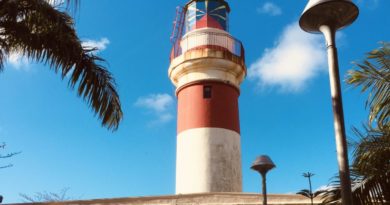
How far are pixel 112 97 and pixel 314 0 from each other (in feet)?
12.9

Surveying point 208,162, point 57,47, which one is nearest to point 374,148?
point 57,47

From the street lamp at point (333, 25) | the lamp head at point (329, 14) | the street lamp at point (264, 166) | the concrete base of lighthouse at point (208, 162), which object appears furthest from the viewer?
the concrete base of lighthouse at point (208, 162)

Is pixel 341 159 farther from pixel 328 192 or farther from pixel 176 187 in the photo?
pixel 176 187

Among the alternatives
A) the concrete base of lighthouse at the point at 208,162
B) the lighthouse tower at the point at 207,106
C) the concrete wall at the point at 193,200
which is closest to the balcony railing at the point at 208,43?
the lighthouse tower at the point at 207,106

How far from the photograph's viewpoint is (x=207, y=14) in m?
20.4

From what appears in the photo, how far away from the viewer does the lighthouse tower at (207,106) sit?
1655cm

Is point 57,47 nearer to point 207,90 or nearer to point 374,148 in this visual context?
point 374,148

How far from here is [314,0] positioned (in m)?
6.17

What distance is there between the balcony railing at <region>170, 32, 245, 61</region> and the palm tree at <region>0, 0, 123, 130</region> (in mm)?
10519

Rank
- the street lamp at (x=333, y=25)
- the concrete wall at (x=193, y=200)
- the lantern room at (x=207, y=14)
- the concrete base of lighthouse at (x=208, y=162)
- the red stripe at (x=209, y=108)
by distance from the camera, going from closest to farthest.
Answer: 1. the street lamp at (x=333, y=25)
2. the concrete wall at (x=193, y=200)
3. the concrete base of lighthouse at (x=208, y=162)
4. the red stripe at (x=209, y=108)
5. the lantern room at (x=207, y=14)

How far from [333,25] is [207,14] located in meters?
14.4

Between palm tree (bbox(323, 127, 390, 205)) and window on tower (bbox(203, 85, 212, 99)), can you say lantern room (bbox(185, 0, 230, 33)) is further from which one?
Result: palm tree (bbox(323, 127, 390, 205))

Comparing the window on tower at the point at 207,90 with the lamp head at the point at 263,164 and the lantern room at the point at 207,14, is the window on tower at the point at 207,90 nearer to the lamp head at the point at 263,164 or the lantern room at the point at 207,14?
the lantern room at the point at 207,14

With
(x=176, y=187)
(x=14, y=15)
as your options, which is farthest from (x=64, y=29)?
(x=176, y=187)
